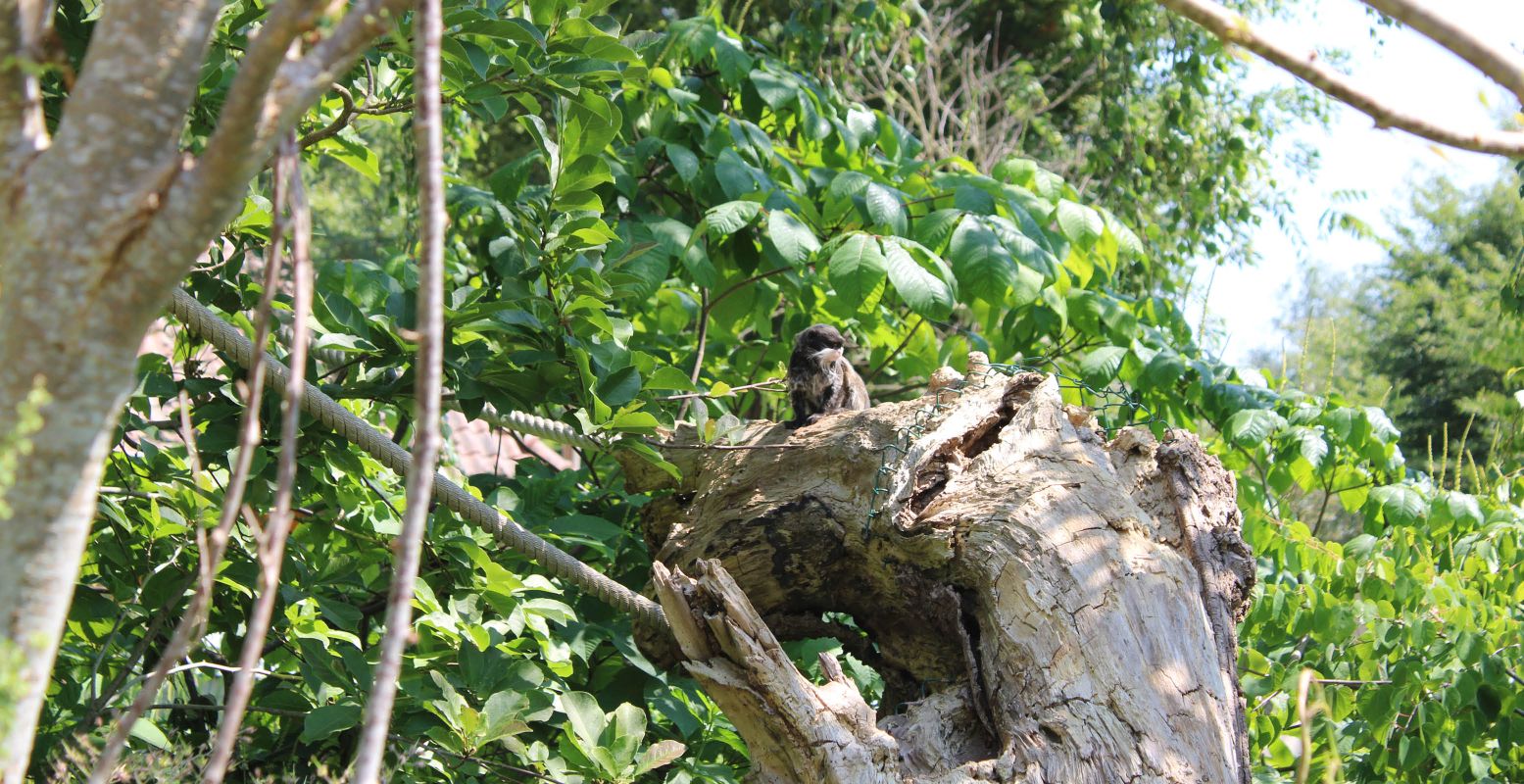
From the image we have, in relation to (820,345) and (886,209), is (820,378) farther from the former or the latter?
(886,209)

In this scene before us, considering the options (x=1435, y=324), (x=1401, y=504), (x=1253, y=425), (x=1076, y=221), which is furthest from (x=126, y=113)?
(x=1435, y=324)

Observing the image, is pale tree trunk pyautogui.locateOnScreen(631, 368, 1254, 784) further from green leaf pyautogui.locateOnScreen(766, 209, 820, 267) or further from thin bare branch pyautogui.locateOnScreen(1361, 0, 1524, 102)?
thin bare branch pyautogui.locateOnScreen(1361, 0, 1524, 102)

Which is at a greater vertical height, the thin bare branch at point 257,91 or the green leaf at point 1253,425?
the green leaf at point 1253,425

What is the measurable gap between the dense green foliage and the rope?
0.08 m

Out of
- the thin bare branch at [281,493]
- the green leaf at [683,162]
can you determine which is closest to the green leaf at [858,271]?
the green leaf at [683,162]

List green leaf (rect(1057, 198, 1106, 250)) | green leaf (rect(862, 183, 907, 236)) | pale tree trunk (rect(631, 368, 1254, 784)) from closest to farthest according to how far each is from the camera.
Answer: pale tree trunk (rect(631, 368, 1254, 784)), green leaf (rect(862, 183, 907, 236)), green leaf (rect(1057, 198, 1106, 250))

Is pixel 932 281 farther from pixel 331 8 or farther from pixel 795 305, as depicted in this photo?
pixel 331 8

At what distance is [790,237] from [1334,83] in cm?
237

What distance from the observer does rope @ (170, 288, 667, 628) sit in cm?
237

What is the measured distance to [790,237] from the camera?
132 inches

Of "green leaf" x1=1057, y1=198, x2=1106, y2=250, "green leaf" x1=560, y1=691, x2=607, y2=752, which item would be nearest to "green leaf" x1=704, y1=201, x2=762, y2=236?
"green leaf" x1=1057, y1=198, x2=1106, y2=250

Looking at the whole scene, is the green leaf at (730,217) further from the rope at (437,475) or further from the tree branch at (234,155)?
the tree branch at (234,155)

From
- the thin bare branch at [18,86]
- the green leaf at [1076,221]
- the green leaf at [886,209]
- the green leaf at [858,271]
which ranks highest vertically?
the green leaf at [1076,221]

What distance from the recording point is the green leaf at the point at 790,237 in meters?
3.35
